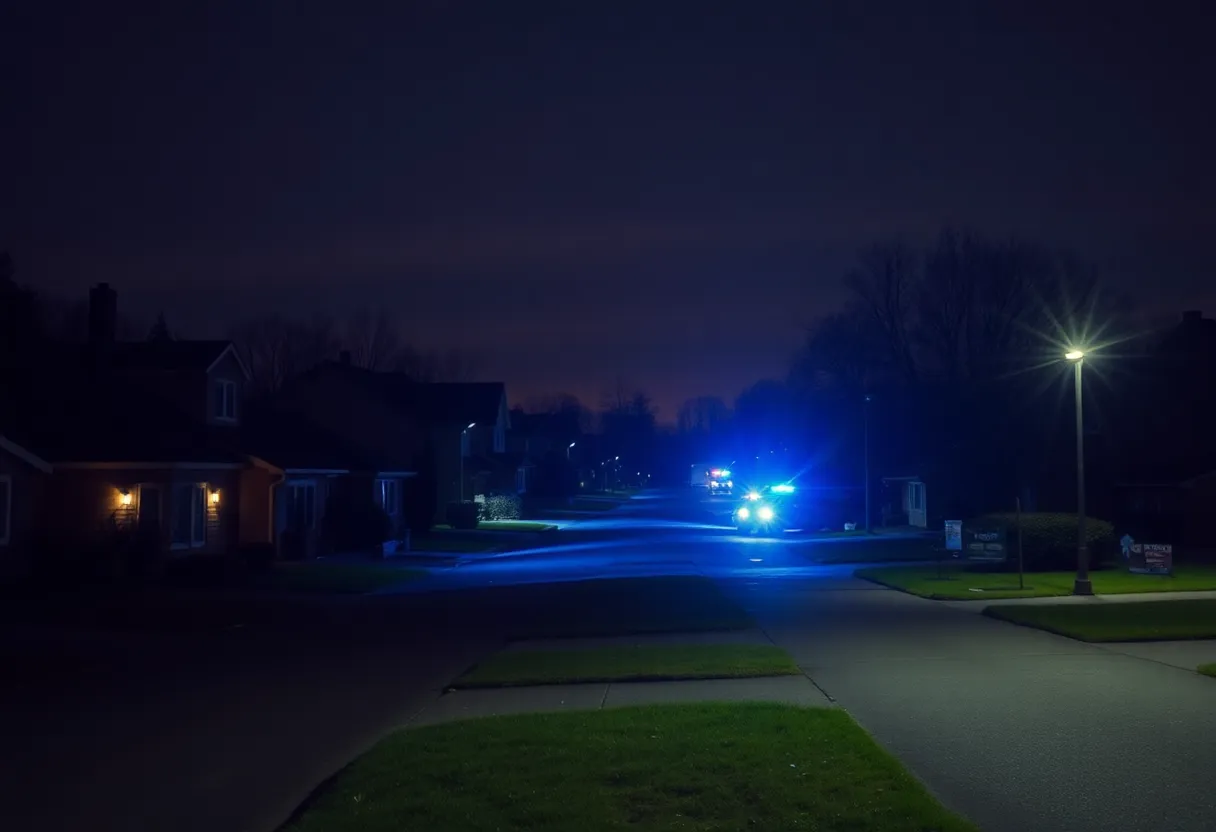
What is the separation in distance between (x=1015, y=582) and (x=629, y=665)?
624 inches

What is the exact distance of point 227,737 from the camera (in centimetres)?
1191

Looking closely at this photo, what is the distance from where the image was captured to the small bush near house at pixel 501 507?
66.6 metres

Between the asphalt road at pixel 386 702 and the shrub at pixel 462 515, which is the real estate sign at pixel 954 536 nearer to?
the asphalt road at pixel 386 702

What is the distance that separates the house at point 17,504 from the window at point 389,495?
64.8 feet

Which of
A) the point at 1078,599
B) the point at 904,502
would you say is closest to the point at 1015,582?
the point at 1078,599

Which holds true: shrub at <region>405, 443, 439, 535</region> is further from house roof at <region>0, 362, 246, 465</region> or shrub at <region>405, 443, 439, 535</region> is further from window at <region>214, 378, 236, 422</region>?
house roof at <region>0, 362, 246, 465</region>

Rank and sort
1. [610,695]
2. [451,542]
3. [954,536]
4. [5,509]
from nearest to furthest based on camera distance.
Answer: [610,695] < [5,509] < [954,536] < [451,542]

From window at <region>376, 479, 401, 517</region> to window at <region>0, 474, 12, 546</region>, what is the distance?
20.9 m

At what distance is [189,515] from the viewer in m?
33.0

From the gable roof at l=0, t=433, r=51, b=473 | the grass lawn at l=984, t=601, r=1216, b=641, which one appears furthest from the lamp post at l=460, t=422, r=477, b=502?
the grass lawn at l=984, t=601, r=1216, b=641

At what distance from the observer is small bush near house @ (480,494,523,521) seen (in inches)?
2623

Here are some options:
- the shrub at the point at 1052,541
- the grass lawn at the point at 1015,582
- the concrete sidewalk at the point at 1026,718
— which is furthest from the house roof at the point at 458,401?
the concrete sidewalk at the point at 1026,718

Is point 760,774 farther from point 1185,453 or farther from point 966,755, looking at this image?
point 1185,453

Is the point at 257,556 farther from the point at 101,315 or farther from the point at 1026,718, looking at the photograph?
the point at 1026,718
